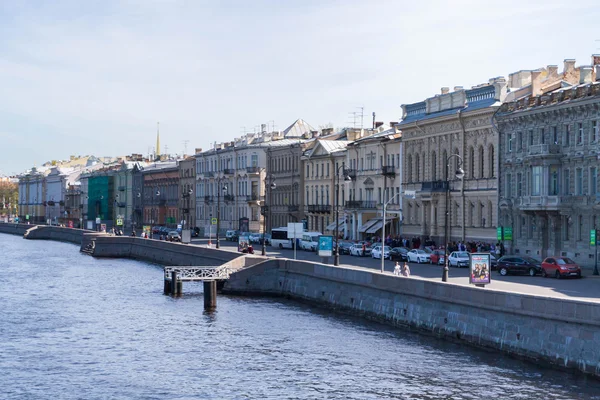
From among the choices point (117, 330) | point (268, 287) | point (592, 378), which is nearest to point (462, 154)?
point (268, 287)

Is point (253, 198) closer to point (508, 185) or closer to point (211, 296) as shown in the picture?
point (508, 185)

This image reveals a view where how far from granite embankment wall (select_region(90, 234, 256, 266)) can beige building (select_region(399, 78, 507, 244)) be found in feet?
50.4

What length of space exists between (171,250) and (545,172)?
38440 mm

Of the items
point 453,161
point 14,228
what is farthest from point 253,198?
point 14,228

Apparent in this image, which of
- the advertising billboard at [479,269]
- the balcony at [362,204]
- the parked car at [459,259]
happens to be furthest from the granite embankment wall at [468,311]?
the balcony at [362,204]

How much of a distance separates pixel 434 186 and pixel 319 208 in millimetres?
25212

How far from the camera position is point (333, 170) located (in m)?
104

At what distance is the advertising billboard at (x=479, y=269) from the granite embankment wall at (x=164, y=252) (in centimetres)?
2240

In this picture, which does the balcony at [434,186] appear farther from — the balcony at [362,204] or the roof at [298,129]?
the roof at [298,129]

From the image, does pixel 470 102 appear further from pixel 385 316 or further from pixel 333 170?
pixel 385 316

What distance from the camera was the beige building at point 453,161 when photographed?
247 feet

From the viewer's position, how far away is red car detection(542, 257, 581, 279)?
2186 inches

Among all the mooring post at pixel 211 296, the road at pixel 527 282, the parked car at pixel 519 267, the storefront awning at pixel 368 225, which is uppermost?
the storefront awning at pixel 368 225

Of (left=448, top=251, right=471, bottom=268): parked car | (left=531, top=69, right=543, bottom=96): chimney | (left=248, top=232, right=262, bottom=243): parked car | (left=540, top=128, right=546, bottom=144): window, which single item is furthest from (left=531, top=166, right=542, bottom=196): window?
(left=248, top=232, right=262, bottom=243): parked car
